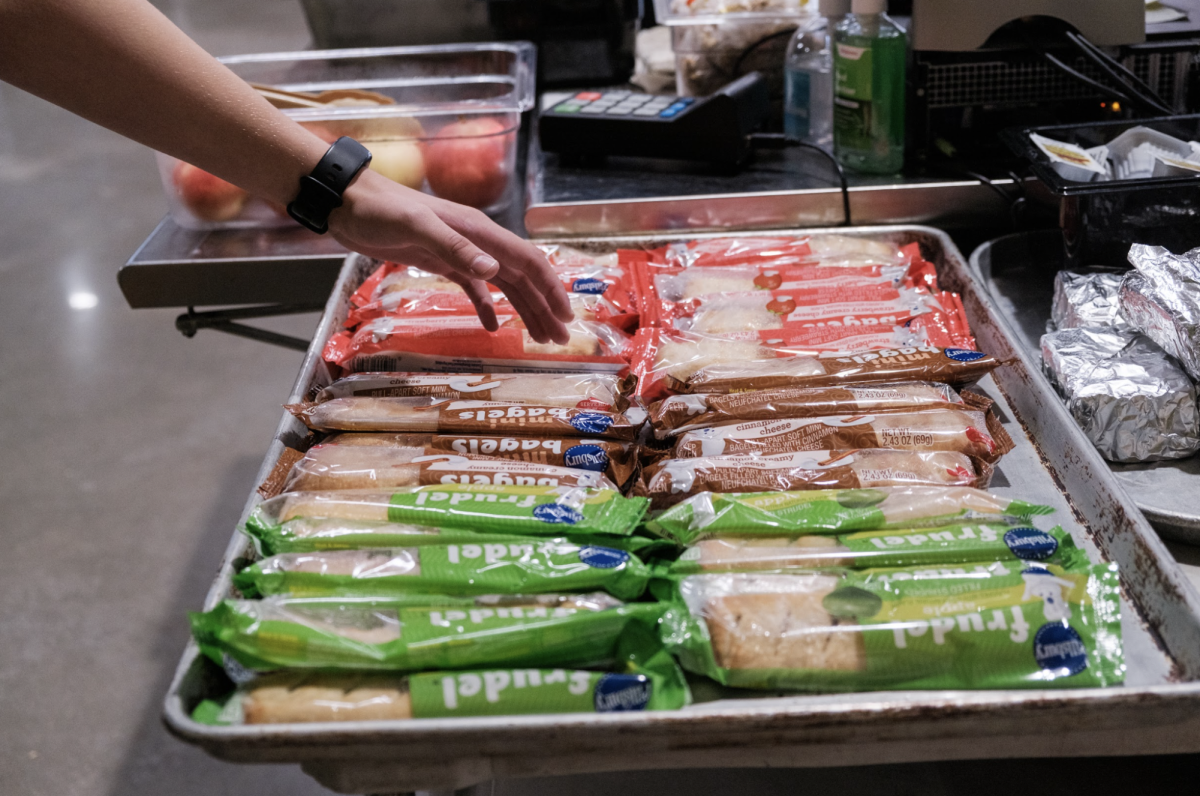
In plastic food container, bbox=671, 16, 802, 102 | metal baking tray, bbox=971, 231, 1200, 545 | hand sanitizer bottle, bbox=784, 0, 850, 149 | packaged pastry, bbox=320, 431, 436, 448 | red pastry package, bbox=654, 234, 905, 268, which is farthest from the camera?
plastic food container, bbox=671, 16, 802, 102

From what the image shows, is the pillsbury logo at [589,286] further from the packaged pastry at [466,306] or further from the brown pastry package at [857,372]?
the brown pastry package at [857,372]

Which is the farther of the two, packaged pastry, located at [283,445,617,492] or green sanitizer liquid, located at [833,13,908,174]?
green sanitizer liquid, located at [833,13,908,174]

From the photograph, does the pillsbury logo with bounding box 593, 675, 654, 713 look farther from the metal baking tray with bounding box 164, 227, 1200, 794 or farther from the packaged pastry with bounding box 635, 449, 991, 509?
the packaged pastry with bounding box 635, 449, 991, 509

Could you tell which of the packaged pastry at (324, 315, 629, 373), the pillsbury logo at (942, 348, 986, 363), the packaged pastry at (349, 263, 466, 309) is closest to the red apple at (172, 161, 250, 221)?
the packaged pastry at (349, 263, 466, 309)

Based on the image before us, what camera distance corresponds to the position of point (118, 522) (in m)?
2.72

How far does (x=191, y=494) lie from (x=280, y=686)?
228 centimetres

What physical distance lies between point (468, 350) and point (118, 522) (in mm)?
1974

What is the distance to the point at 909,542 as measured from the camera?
0.86 metres

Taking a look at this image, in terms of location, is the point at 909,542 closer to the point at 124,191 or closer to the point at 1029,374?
the point at 1029,374

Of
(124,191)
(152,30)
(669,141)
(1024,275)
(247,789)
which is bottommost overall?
(247,789)

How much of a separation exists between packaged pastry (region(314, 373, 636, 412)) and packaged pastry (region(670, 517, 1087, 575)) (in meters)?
0.30

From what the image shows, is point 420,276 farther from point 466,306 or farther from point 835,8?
point 835,8

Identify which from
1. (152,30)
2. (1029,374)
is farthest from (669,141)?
(152,30)

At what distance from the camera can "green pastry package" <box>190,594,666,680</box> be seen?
75 cm
